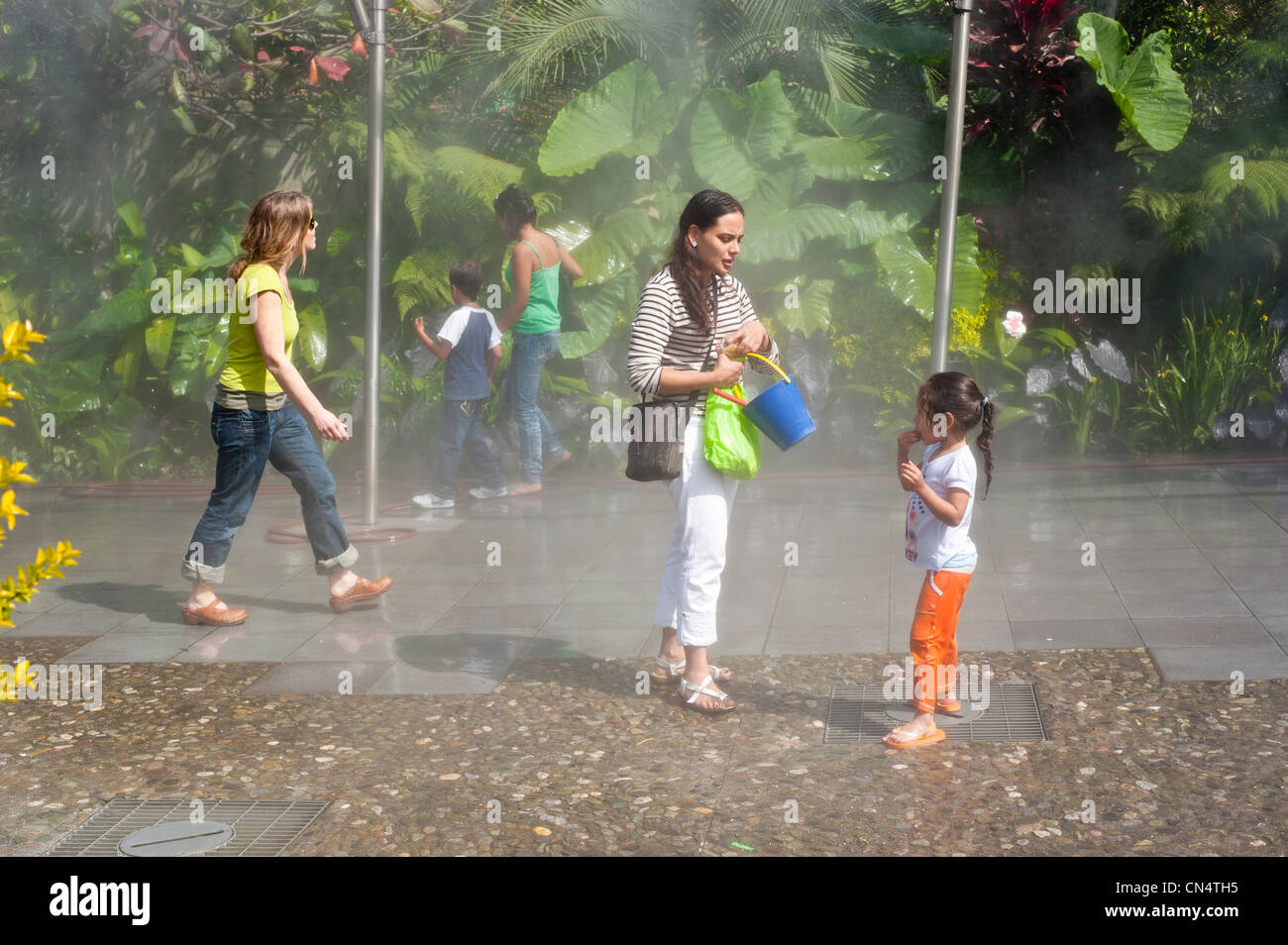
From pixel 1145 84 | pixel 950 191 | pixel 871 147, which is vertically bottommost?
pixel 950 191

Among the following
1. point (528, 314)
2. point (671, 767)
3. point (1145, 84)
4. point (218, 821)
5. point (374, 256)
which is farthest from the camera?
point (1145, 84)

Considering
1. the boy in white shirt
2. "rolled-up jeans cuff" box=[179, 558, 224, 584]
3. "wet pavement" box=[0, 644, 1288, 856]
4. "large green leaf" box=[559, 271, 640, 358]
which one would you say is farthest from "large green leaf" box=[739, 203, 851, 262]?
"wet pavement" box=[0, 644, 1288, 856]

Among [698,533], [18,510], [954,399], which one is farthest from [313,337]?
[18,510]

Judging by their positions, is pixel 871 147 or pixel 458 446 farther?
pixel 871 147

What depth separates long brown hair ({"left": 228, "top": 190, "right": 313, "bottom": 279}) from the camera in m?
6.25

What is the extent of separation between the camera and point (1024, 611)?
6387 millimetres

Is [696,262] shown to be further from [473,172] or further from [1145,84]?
[1145,84]

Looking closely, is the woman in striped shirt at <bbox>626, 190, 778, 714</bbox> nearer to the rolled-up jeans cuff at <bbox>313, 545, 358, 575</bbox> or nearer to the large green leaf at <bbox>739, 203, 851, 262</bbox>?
the rolled-up jeans cuff at <bbox>313, 545, 358, 575</bbox>

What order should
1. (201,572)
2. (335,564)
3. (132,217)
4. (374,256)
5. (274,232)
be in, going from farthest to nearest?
(132,217) < (374,256) < (335,564) < (201,572) < (274,232)

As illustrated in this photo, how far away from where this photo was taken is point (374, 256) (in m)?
8.62

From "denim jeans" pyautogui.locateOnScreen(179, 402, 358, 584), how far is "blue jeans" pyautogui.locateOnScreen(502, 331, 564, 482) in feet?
10.2

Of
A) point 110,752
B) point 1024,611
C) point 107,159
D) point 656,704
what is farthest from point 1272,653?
point 107,159

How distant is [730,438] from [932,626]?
94cm

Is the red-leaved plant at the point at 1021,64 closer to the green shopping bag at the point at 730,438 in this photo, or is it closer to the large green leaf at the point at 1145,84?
the large green leaf at the point at 1145,84
